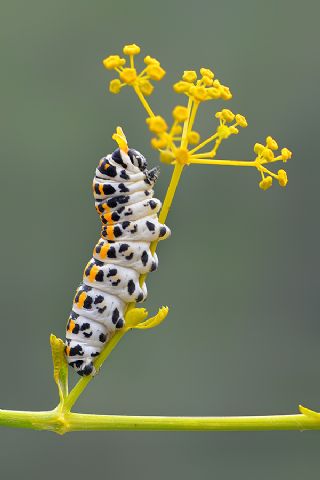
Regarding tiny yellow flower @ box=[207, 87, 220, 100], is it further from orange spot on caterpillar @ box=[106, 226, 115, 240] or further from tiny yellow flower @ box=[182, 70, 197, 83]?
orange spot on caterpillar @ box=[106, 226, 115, 240]

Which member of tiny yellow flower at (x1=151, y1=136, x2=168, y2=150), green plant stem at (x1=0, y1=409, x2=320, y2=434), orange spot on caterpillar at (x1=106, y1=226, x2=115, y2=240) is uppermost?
tiny yellow flower at (x1=151, y1=136, x2=168, y2=150)

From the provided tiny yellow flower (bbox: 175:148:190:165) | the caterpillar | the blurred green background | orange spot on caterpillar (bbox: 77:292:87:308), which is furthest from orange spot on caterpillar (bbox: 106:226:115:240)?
the blurred green background

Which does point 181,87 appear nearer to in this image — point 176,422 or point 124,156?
point 124,156

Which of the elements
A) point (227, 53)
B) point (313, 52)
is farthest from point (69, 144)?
point (313, 52)

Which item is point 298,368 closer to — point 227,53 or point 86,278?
point 227,53

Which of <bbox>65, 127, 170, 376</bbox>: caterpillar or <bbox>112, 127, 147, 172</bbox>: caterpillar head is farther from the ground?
<bbox>112, 127, 147, 172</bbox>: caterpillar head
